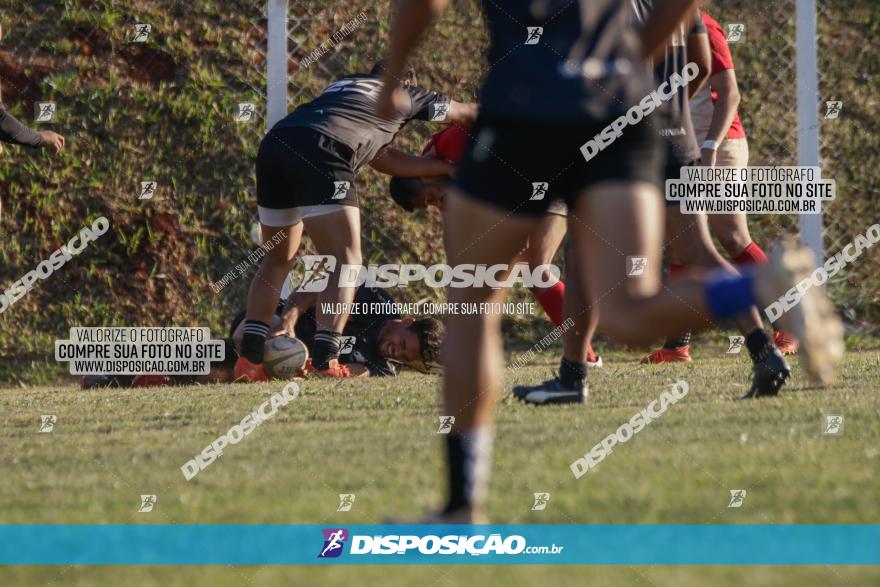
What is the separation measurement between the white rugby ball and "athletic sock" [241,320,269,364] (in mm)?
64

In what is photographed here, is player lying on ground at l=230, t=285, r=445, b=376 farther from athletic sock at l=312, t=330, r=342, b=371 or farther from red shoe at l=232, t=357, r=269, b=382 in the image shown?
red shoe at l=232, t=357, r=269, b=382

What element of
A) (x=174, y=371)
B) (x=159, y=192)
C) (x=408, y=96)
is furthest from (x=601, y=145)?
(x=159, y=192)

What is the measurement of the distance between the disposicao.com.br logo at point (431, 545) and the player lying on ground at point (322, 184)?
383 cm

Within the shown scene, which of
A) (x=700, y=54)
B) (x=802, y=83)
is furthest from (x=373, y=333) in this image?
(x=802, y=83)

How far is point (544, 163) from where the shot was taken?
2801 millimetres

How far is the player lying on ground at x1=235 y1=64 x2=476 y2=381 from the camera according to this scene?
650 cm

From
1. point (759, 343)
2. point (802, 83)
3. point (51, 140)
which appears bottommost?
point (759, 343)

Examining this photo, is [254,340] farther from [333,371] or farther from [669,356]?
[669,356]

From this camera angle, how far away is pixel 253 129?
827 cm

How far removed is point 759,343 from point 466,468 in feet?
7.97

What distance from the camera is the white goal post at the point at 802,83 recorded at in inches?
319

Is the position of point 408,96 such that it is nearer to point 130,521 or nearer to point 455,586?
point 130,521

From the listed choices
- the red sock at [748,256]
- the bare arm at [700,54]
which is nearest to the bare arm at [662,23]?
the bare arm at [700,54]

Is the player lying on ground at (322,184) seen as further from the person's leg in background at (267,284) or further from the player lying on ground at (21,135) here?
the player lying on ground at (21,135)
